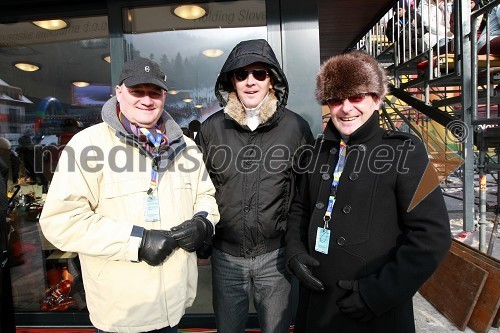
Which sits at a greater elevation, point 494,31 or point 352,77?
point 494,31

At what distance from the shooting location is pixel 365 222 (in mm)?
1547

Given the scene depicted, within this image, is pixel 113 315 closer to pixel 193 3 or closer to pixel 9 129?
pixel 193 3

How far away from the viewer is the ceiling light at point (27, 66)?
339 cm

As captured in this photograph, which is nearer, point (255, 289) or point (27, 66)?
point (255, 289)

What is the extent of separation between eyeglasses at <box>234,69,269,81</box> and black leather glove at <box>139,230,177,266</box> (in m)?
1.07

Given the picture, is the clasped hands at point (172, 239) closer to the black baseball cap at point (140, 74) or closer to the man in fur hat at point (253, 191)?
the man in fur hat at point (253, 191)

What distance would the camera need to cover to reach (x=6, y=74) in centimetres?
337

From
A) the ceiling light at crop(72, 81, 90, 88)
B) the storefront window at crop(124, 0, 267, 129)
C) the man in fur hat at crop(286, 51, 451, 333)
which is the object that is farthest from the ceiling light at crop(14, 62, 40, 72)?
the man in fur hat at crop(286, 51, 451, 333)

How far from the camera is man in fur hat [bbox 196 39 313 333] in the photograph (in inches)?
80.7

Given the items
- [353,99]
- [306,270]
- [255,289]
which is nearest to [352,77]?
[353,99]

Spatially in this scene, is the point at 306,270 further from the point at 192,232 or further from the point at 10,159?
the point at 10,159

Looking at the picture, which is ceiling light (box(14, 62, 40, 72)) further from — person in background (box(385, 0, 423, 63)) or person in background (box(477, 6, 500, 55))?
person in background (box(385, 0, 423, 63))

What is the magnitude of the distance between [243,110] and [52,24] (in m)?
2.19

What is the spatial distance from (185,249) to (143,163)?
1.53ft
